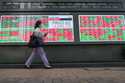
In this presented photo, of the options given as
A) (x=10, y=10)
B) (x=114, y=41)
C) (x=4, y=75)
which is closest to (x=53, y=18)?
(x=10, y=10)

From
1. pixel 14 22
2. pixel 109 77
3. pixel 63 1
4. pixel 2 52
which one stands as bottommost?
pixel 109 77

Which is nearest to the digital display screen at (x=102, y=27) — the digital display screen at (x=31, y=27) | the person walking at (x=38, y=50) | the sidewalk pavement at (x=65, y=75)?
the digital display screen at (x=31, y=27)

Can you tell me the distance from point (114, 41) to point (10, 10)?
3.88m

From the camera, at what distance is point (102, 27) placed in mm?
12172

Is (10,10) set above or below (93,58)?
above

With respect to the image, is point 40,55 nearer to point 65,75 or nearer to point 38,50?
point 38,50

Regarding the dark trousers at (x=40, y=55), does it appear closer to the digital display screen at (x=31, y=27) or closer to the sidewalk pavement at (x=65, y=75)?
the sidewalk pavement at (x=65, y=75)

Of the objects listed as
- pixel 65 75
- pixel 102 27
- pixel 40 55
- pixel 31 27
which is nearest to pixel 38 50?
pixel 40 55

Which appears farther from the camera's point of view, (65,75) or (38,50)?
(38,50)

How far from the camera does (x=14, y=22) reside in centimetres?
1202

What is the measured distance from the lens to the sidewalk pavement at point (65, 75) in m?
8.85

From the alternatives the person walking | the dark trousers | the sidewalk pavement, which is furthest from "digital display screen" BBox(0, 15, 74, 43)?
the sidewalk pavement

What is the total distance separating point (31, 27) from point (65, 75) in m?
2.92

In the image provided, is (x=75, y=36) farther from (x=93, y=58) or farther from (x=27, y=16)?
(x=27, y=16)
